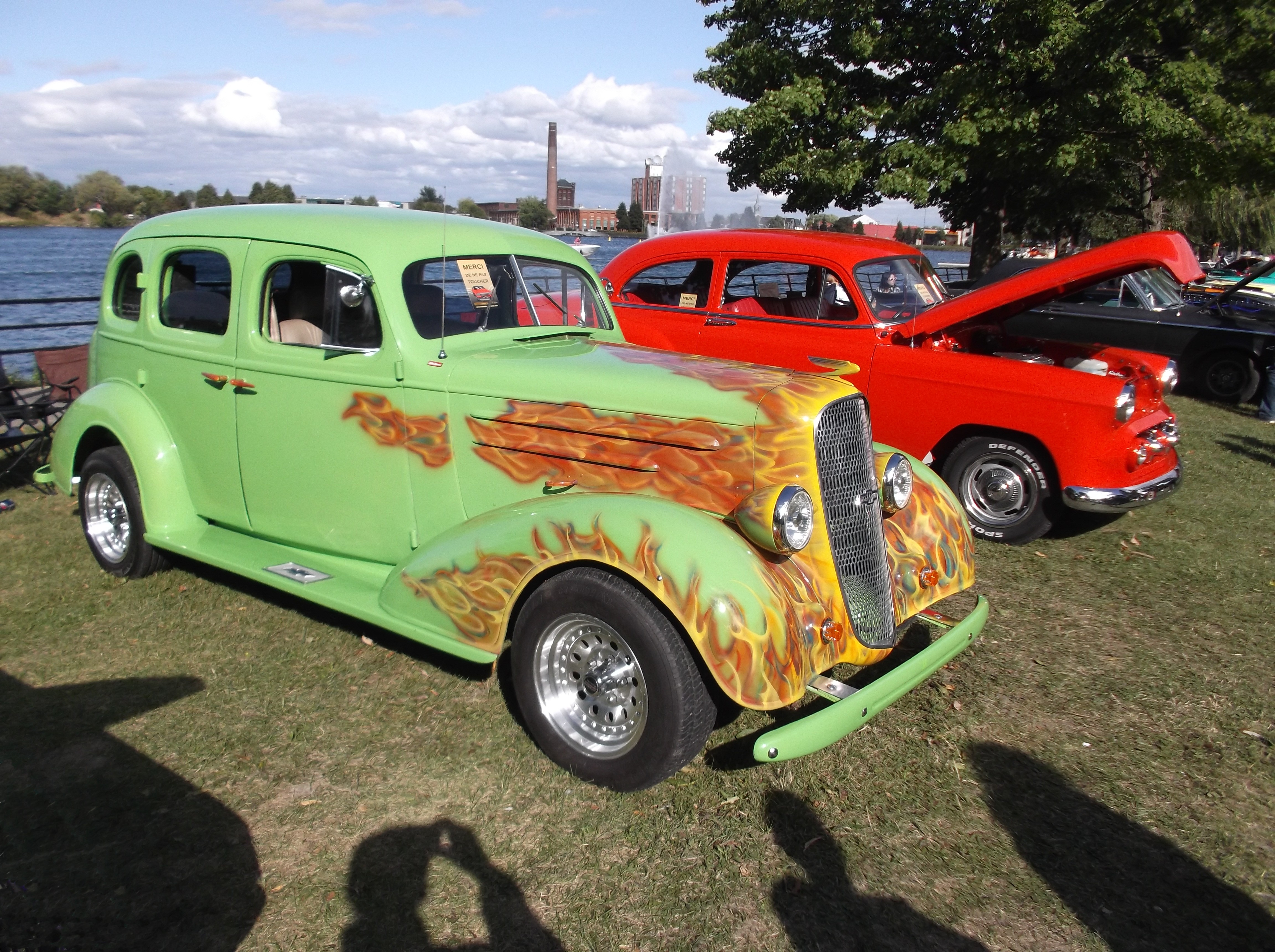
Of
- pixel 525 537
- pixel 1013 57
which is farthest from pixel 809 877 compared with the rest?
pixel 1013 57

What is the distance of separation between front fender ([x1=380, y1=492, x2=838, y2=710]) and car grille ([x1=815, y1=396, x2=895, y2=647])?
276 mm

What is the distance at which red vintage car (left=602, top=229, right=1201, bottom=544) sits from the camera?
220 inches

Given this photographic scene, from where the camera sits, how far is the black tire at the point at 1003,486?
5891 millimetres

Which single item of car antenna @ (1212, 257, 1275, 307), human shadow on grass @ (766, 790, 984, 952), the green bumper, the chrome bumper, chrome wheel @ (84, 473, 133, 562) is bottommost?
human shadow on grass @ (766, 790, 984, 952)

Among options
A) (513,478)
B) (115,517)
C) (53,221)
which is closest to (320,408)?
(513,478)

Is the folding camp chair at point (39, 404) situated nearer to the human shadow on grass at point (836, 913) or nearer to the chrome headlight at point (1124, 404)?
the human shadow on grass at point (836, 913)

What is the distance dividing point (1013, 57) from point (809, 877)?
41.6ft

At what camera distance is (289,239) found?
418 centimetres

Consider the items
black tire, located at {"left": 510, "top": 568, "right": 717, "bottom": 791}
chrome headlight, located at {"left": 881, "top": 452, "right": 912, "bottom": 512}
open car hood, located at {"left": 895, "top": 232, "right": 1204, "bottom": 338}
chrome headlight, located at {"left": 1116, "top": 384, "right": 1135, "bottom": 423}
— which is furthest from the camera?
chrome headlight, located at {"left": 1116, "top": 384, "right": 1135, "bottom": 423}

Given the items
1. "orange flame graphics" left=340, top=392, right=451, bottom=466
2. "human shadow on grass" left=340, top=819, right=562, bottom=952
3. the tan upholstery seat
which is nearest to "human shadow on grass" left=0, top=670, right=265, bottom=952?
"human shadow on grass" left=340, top=819, right=562, bottom=952

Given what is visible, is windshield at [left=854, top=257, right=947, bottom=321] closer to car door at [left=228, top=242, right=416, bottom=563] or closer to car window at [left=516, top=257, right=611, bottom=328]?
car window at [left=516, top=257, right=611, bottom=328]

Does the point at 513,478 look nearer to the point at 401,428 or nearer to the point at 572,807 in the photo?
the point at 401,428

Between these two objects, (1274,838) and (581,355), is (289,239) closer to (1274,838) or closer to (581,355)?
(581,355)

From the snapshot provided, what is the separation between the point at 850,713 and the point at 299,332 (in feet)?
10.6
